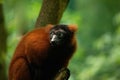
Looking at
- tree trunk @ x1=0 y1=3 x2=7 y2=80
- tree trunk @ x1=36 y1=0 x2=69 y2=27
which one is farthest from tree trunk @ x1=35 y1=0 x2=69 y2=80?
tree trunk @ x1=0 y1=3 x2=7 y2=80

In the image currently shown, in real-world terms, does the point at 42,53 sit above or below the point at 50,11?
below

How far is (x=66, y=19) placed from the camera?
7504 mm

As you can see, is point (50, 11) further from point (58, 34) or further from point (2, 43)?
point (2, 43)

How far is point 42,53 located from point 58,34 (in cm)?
26

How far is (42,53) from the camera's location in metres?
5.21

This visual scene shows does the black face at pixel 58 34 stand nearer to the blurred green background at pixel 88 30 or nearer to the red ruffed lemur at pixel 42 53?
the red ruffed lemur at pixel 42 53

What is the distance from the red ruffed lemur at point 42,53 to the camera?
5160mm

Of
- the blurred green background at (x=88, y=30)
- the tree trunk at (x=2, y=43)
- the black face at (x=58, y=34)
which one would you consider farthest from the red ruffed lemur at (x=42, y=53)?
the blurred green background at (x=88, y=30)

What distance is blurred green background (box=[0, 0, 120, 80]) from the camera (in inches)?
244

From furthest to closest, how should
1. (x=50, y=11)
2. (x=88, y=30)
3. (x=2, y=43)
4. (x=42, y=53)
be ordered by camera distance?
(x=88, y=30) < (x=2, y=43) < (x=42, y=53) < (x=50, y=11)

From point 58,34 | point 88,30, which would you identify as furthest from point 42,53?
point 88,30

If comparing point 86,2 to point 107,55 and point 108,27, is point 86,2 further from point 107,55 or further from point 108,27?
point 107,55

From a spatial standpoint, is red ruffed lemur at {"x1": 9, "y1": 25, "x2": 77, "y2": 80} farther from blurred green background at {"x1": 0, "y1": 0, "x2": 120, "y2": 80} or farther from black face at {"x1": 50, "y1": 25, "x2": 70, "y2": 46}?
blurred green background at {"x1": 0, "y1": 0, "x2": 120, "y2": 80}

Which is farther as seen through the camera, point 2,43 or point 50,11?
point 2,43
